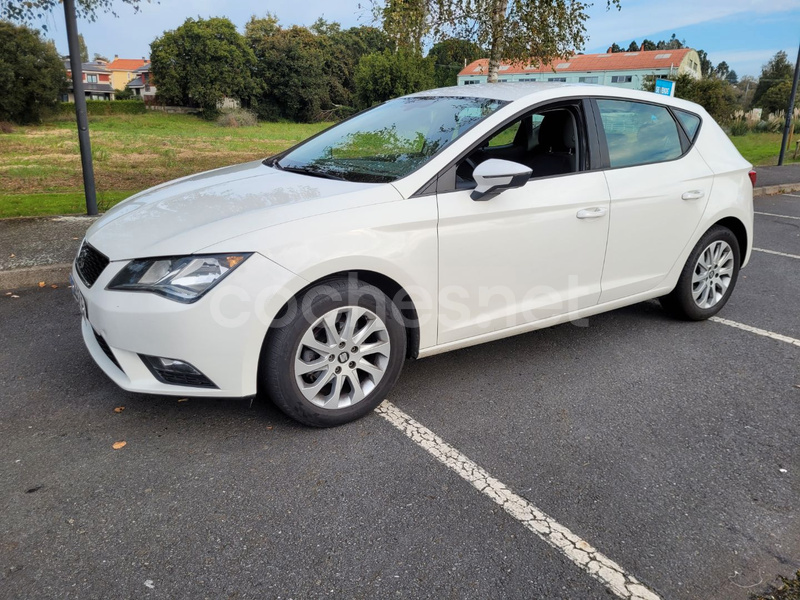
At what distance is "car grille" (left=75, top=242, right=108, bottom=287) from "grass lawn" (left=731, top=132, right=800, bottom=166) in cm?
1685

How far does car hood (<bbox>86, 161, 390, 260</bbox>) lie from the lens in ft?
9.52

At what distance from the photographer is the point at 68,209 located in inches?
339

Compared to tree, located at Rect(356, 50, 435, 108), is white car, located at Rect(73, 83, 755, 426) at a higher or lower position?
lower

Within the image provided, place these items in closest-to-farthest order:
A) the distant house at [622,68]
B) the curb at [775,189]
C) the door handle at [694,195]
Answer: the door handle at [694,195]
the curb at [775,189]
the distant house at [622,68]

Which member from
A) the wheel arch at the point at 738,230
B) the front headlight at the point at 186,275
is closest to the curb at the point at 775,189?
the wheel arch at the point at 738,230

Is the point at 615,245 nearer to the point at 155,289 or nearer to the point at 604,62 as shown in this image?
the point at 155,289

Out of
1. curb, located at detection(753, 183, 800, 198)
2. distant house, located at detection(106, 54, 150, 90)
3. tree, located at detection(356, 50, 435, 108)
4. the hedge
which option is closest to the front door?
curb, located at detection(753, 183, 800, 198)

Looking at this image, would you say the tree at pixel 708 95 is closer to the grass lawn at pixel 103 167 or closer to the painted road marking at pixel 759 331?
the grass lawn at pixel 103 167

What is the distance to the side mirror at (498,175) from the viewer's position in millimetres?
3219

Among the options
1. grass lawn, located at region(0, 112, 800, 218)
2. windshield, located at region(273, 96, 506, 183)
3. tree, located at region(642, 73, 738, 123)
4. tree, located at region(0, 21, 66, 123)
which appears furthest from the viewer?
tree, located at region(0, 21, 66, 123)

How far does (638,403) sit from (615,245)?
101 centimetres

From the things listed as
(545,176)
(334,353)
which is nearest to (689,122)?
(545,176)

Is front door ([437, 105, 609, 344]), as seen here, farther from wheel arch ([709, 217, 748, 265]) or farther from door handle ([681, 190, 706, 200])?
wheel arch ([709, 217, 748, 265])

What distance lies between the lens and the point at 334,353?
310 centimetres
